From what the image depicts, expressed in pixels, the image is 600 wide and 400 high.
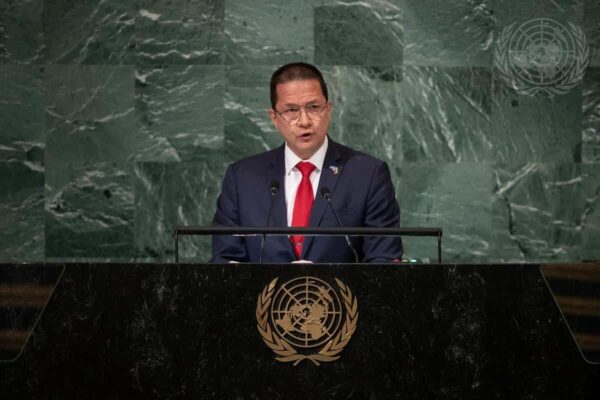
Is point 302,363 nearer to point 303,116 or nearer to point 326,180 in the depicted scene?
point 326,180

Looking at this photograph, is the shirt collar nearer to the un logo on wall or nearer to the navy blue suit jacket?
the navy blue suit jacket

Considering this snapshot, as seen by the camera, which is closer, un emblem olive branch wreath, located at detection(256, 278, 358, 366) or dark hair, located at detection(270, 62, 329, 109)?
un emblem olive branch wreath, located at detection(256, 278, 358, 366)

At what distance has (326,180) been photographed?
3971 millimetres

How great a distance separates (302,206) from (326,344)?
1242mm

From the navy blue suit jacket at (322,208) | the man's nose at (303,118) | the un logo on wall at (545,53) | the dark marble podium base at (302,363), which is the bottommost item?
the dark marble podium base at (302,363)

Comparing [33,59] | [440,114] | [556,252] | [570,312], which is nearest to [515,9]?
[440,114]

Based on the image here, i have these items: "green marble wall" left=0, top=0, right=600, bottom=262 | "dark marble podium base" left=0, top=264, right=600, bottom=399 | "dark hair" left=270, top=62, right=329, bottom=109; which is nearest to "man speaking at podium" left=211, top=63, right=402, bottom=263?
"dark hair" left=270, top=62, right=329, bottom=109

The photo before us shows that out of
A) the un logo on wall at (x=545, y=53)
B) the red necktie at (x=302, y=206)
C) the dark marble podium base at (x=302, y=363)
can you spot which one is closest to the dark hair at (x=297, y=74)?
the red necktie at (x=302, y=206)

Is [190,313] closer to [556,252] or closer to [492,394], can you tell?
[492,394]

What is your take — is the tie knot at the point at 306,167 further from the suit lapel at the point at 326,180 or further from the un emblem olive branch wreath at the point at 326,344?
the un emblem olive branch wreath at the point at 326,344

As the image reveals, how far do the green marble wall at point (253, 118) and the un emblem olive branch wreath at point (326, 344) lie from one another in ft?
10.2

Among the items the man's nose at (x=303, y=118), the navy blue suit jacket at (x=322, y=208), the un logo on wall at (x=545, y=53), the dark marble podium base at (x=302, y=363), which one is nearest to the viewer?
the dark marble podium base at (x=302, y=363)

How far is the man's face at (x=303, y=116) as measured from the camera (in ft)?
13.0

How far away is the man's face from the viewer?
156 inches
